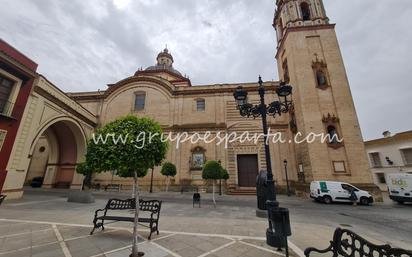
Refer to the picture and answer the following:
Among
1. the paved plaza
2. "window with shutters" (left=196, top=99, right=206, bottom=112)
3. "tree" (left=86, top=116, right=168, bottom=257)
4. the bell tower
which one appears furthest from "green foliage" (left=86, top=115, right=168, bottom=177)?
"window with shutters" (left=196, top=99, right=206, bottom=112)

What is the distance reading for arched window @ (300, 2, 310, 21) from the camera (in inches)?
802

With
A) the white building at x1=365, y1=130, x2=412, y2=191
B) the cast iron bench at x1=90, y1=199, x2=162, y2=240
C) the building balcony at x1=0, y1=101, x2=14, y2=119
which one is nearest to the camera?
the cast iron bench at x1=90, y1=199, x2=162, y2=240

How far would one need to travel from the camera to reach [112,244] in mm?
4305

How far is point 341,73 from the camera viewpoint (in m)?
16.8

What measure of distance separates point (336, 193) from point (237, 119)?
10.4m

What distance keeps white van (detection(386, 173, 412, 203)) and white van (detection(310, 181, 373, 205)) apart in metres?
3.14

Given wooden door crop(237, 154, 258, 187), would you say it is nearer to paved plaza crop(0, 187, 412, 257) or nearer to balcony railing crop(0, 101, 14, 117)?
paved plaza crop(0, 187, 412, 257)

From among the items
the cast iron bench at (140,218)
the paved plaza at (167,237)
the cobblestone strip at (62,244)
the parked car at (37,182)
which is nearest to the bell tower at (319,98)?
the paved plaza at (167,237)

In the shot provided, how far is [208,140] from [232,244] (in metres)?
14.8

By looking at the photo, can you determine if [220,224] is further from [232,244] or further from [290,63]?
[290,63]

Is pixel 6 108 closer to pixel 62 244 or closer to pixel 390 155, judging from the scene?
pixel 62 244

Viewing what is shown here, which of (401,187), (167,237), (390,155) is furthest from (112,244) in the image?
(390,155)

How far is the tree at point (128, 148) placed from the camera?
3926 millimetres

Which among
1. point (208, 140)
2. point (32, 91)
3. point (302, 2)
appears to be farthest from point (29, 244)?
point (302, 2)
